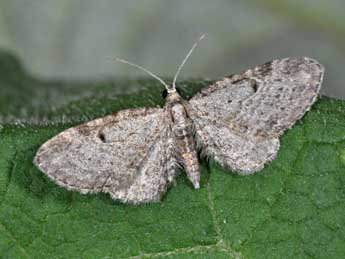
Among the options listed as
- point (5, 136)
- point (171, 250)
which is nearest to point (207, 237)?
point (171, 250)

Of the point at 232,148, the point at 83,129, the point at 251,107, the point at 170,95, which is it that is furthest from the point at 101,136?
the point at 251,107

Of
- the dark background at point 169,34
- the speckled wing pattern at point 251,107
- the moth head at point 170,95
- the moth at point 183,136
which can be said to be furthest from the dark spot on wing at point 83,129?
the dark background at point 169,34

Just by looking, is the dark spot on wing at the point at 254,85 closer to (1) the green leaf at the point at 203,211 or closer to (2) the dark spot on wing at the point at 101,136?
(1) the green leaf at the point at 203,211

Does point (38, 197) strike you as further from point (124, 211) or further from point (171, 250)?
point (171, 250)

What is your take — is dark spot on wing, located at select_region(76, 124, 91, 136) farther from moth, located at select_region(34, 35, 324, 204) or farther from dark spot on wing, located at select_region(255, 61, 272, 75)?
dark spot on wing, located at select_region(255, 61, 272, 75)

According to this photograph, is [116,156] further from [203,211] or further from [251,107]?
[251,107]

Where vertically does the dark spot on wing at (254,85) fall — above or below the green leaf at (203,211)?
above

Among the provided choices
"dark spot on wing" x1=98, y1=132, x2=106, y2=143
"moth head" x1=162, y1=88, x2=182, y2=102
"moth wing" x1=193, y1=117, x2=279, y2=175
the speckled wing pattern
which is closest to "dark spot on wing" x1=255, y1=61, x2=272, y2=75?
the speckled wing pattern
